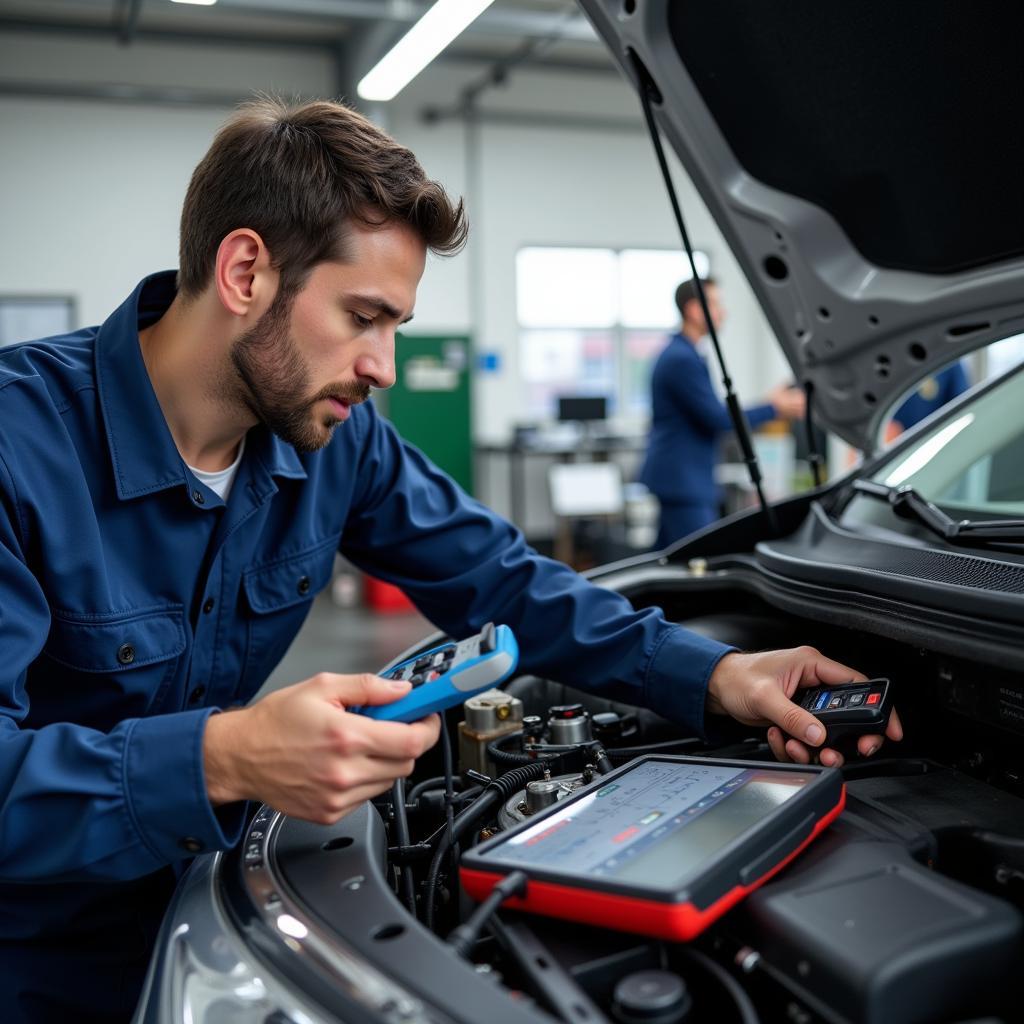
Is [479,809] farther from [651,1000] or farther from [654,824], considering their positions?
[651,1000]

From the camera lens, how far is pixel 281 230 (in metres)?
1.25

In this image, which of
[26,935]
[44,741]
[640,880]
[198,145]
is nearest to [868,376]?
[640,880]

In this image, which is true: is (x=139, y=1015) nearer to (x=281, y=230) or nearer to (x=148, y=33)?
(x=281, y=230)

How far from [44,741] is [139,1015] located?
9.8 inches

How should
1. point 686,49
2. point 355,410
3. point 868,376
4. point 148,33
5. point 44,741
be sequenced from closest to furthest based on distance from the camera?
point 44,741 < point 686,49 < point 355,410 < point 868,376 < point 148,33

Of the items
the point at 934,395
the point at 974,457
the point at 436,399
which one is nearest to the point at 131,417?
the point at 974,457

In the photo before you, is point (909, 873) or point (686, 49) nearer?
point (909, 873)

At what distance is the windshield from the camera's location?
1.60 m

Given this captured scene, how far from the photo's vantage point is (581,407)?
27.2 feet

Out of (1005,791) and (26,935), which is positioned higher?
(1005,791)

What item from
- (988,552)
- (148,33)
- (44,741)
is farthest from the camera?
(148,33)

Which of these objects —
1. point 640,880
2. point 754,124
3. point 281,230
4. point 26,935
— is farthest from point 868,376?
point 26,935

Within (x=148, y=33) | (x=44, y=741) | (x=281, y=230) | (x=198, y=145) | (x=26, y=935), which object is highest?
(x=148, y=33)

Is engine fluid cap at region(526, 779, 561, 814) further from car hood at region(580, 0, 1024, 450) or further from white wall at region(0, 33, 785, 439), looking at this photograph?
white wall at region(0, 33, 785, 439)
